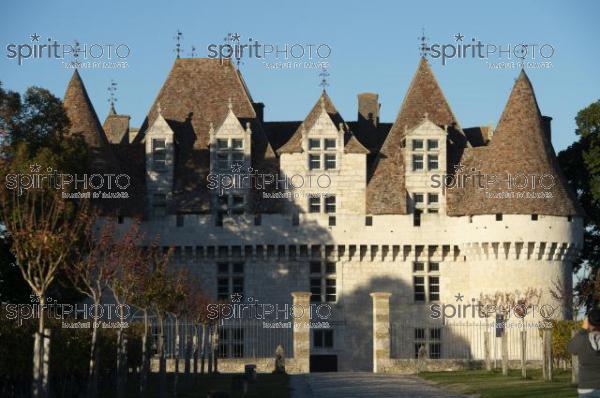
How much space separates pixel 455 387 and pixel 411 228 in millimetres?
26691

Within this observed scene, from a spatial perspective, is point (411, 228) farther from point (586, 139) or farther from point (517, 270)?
point (586, 139)

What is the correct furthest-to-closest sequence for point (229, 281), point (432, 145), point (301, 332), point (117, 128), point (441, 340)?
1. point (117, 128)
2. point (229, 281)
3. point (432, 145)
4. point (441, 340)
5. point (301, 332)

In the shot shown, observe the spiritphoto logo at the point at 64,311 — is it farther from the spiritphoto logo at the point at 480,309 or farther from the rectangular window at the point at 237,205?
the spiritphoto logo at the point at 480,309

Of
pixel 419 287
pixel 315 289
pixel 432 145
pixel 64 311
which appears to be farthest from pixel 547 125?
pixel 64 311

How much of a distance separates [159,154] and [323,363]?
39.4ft

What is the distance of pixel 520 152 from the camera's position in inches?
2584

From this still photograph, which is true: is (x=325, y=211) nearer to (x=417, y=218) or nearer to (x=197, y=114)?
(x=417, y=218)

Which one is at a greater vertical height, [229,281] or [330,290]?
[229,281]

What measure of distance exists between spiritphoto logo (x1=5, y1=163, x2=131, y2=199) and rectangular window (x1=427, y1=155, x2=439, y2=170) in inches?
529

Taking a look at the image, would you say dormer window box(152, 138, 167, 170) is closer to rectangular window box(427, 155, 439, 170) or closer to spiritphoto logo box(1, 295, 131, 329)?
spiritphoto logo box(1, 295, 131, 329)

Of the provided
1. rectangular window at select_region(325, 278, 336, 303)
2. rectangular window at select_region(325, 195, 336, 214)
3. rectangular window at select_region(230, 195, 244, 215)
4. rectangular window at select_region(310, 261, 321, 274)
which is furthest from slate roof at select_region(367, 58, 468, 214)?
rectangular window at select_region(230, 195, 244, 215)

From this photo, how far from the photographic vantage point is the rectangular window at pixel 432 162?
225 feet

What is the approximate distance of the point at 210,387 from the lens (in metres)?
44.6

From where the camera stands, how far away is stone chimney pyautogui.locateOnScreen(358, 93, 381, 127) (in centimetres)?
7581
